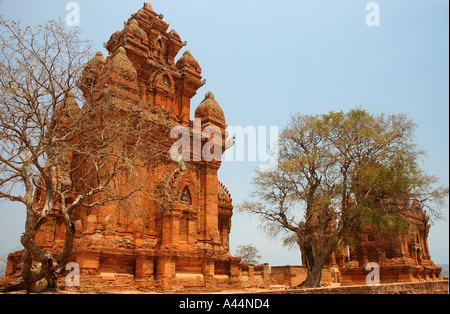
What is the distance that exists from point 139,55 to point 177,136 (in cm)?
503

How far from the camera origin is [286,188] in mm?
18797

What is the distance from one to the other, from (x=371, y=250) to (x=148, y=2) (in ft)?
72.3

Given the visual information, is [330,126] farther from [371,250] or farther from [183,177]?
[371,250]

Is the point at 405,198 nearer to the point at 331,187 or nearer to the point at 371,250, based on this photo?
the point at 331,187

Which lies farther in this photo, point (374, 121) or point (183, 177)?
point (374, 121)

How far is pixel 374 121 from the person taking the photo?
19.0 meters

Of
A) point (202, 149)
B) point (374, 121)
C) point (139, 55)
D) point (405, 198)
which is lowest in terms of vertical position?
point (405, 198)

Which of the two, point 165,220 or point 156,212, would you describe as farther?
point 156,212

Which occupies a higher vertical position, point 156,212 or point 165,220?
point 156,212

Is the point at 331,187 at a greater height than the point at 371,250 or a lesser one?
greater
